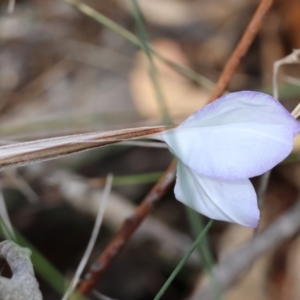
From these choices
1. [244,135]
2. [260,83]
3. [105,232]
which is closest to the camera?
[244,135]

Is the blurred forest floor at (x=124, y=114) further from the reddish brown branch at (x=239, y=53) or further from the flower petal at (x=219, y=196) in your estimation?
the flower petal at (x=219, y=196)

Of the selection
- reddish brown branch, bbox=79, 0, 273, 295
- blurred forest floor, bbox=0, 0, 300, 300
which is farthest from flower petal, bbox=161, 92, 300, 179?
blurred forest floor, bbox=0, 0, 300, 300

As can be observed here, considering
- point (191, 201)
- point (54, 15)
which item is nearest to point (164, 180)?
point (191, 201)

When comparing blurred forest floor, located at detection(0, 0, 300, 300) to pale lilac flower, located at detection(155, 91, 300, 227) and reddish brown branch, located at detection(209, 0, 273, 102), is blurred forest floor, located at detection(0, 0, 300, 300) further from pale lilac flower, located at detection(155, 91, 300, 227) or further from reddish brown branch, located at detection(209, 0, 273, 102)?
pale lilac flower, located at detection(155, 91, 300, 227)

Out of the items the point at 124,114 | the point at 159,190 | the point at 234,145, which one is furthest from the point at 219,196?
the point at 124,114

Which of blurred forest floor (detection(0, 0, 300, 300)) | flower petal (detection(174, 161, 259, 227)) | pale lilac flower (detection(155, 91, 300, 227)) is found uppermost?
pale lilac flower (detection(155, 91, 300, 227))

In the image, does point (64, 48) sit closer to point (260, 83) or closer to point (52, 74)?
point (52, 74)
